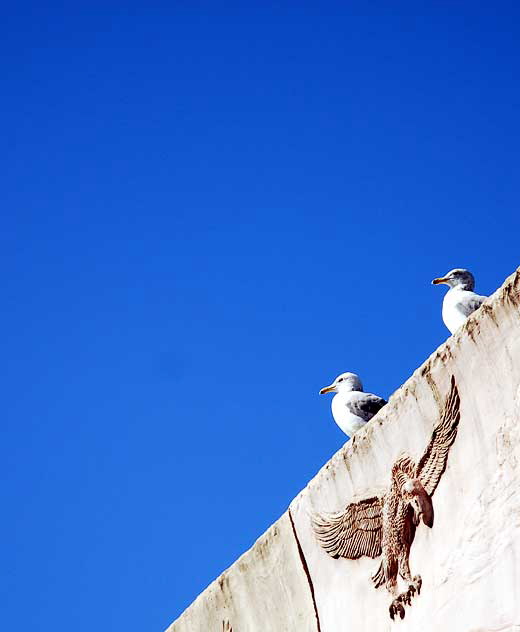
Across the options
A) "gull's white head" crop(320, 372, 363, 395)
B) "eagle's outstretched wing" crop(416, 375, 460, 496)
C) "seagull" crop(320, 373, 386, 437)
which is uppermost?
"gull's white head" crop(320, 372, 363, 395)

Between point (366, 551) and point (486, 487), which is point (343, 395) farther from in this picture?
point (486, 487)

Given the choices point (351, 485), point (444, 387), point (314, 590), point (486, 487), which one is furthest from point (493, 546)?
point (314, 590)

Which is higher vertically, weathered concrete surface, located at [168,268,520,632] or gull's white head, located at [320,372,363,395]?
gull's white head, located at [320,372,363,395]

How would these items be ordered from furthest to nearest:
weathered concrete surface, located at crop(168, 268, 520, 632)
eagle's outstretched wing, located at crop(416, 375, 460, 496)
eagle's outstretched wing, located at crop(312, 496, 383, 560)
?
eagle's outstretched wing, located at crop(312, 496, 383, 560), eagle's outstretched wing, located at crop(416, 375, 460, 496), weathered concrete surface, located at crop(168, 268, 520, 632)

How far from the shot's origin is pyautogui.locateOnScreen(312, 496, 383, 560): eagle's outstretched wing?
7.29 meters

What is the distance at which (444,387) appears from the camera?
6.66m

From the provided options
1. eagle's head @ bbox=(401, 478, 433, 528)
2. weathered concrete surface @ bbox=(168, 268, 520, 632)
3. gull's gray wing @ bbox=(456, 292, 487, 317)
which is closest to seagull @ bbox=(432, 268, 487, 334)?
gull's gray wing @ bbox=(456, 292, 487, 317)

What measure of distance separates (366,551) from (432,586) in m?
0.71

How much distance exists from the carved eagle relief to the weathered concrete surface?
0.18 ft

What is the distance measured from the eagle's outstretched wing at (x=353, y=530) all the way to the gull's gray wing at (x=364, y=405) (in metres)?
0.68

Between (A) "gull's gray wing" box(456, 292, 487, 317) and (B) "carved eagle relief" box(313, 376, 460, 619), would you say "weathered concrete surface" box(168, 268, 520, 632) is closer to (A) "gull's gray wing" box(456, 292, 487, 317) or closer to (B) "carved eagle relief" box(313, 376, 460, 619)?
(B) "carved eagle relief" box(313, 376, 460, 619)

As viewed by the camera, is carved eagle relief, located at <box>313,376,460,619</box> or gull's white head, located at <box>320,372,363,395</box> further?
gull's white head, located at <box>320,372,363,395</box>

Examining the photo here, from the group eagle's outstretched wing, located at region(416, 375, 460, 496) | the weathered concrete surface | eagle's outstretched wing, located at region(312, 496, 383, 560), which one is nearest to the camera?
the weathered concrete surface

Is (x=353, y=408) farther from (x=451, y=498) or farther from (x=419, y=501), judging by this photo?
(x=451, y=498)
